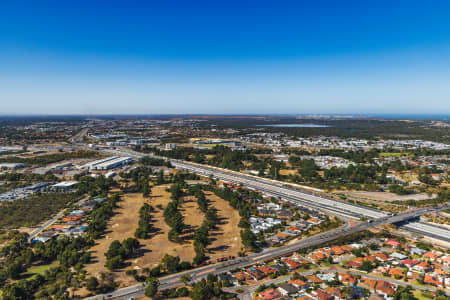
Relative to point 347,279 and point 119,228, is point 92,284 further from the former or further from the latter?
point 347,279

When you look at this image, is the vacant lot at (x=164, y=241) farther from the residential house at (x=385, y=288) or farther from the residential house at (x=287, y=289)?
the residential house at (x=385, y=288)

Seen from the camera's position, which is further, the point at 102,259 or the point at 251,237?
the point at 251,237

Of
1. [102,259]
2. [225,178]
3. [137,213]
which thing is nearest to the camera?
[102,259]

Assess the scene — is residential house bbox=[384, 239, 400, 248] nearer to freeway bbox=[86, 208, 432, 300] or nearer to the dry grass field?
freeway bbox=[86, 208, 432, 300]

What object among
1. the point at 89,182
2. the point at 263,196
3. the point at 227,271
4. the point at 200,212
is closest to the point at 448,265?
the point at 227,271

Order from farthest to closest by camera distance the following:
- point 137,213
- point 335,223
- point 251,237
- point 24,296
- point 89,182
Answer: point 89,182 → point 137,213 → point 335,223 → point 251,237 → point 24,296

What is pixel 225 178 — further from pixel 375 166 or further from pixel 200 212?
pixel 375 166

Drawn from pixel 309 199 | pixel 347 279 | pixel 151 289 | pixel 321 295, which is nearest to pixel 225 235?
pixel 151 289
